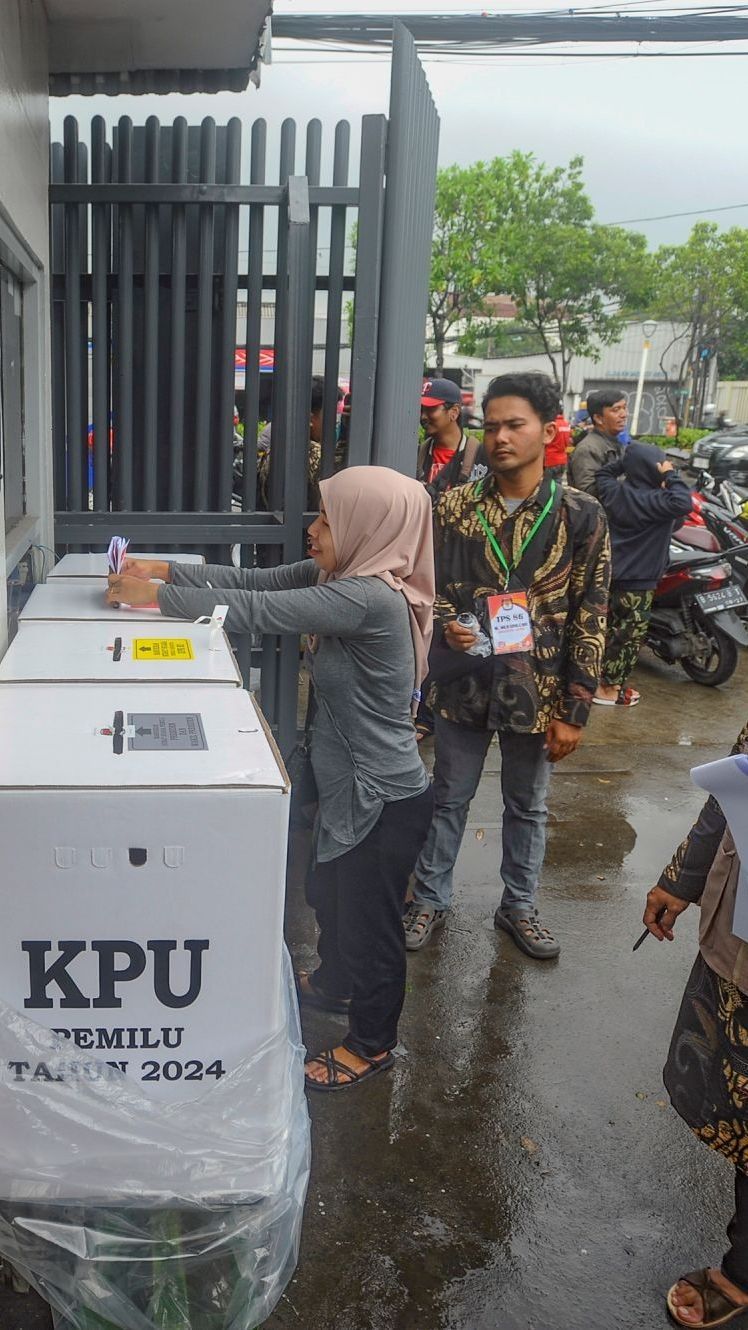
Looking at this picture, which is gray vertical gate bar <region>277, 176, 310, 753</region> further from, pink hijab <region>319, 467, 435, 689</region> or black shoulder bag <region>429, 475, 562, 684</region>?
pink hijab <region>319, 467, 435, 689</region>

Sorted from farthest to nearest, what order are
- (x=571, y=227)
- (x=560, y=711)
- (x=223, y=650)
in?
(x=571, y=227) < (x=560, y=711) < (x=223, y=650)

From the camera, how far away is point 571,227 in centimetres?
3033

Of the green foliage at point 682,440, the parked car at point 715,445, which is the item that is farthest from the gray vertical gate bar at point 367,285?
the green foliage at point 682,440

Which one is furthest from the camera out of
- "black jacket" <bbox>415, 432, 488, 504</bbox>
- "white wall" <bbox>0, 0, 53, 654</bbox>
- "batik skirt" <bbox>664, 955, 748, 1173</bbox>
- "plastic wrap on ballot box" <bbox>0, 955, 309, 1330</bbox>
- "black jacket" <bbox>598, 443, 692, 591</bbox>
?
"black jacket" <bbox>598, 443, 692, 591</bbox>

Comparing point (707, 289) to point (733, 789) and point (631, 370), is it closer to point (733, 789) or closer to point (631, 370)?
point (631, 370)

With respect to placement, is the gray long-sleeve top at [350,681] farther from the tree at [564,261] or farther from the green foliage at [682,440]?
the tree at [564,261]

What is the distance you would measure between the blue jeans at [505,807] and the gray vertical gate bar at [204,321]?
1.36 m

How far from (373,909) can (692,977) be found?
80cm

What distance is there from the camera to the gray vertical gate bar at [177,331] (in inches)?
154

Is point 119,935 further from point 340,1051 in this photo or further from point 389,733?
point 340,1051

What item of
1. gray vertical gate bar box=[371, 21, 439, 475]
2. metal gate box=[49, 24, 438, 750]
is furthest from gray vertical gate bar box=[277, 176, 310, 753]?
gray vertical gate bar box=[371, 21, 439, 475]

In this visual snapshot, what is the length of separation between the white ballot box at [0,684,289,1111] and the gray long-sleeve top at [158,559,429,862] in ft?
2.14

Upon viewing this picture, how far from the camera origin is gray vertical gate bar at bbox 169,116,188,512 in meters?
3.90

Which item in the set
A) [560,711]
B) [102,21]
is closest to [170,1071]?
[560,711]
